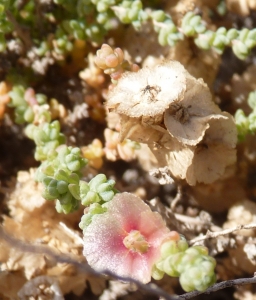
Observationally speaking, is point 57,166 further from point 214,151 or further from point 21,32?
point 21,32

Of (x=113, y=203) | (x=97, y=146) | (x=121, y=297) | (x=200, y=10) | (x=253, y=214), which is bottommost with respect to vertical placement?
(x=121, y=297)

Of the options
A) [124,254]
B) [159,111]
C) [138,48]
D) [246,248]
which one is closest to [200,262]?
[124,254]

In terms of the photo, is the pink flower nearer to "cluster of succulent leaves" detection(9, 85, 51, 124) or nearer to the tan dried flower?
the tan dried flower

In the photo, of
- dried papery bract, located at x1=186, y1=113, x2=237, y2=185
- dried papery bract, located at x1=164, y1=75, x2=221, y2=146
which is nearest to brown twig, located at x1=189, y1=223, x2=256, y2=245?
dried papery bract, located at x1=186, y1=113, x2=237, y2=185

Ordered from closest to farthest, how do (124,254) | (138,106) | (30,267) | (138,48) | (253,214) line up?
(124,254), (138,106), (30,267), (253,214), (138,48)

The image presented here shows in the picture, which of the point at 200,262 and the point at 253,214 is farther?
the point at 253,214

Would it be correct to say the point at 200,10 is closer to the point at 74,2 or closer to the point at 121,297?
the point at 74,2

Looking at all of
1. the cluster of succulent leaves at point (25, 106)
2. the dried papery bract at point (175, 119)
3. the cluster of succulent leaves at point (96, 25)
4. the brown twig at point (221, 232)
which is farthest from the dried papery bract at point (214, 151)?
the cluster of succulent leaves at point (25, 106)
